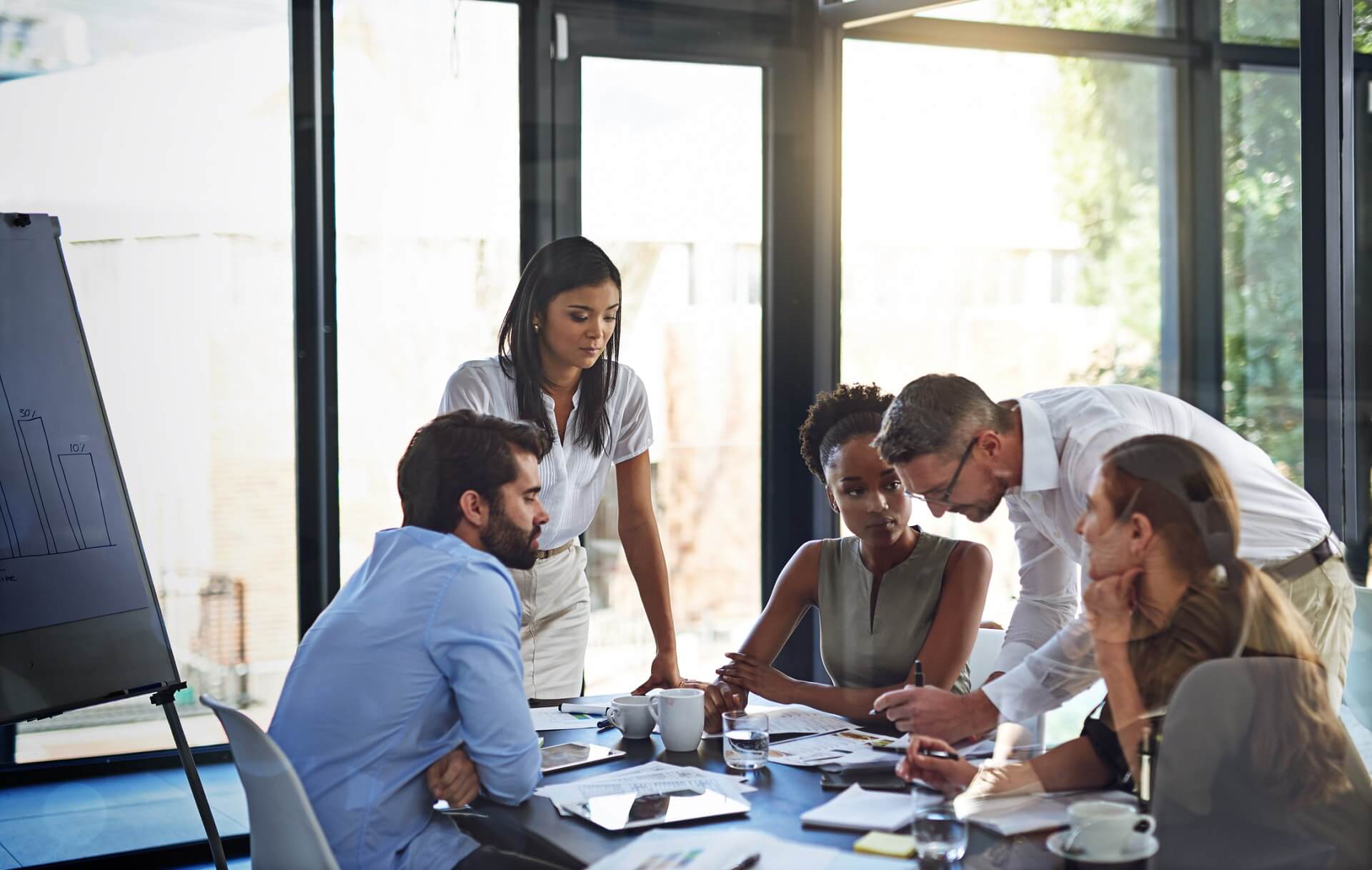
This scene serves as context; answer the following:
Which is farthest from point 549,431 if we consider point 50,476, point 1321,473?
point 1321,473

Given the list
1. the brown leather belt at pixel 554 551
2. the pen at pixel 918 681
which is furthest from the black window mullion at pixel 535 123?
the pen at pixel 918 681

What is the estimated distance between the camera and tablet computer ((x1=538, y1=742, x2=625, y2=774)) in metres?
1.83

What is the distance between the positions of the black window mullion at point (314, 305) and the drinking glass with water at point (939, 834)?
2.43 m

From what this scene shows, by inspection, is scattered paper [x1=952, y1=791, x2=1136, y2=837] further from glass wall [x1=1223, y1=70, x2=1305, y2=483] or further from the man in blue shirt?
glass wall [x1=1223, y1=70, x2=1305, y2=483]

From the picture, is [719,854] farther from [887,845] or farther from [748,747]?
[748,747]

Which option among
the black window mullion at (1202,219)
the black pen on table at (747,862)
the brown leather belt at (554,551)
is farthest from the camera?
the black window mullion at (1202,219)

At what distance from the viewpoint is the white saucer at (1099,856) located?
1.40 m

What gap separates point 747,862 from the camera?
139 centimetres

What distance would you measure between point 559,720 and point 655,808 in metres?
0.59

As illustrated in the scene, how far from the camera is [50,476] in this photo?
101 inches

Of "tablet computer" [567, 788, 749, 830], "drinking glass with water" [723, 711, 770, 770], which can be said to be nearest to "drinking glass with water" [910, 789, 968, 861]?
"tablet computer" [567, 788, 749, 830]

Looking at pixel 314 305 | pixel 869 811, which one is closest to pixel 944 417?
pixel 869 811

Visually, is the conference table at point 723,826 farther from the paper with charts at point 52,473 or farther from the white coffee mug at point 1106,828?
the paper with charts at point 52,473

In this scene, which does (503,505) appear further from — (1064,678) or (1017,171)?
(1017,171)
